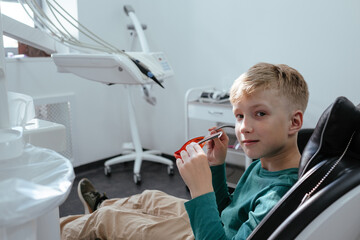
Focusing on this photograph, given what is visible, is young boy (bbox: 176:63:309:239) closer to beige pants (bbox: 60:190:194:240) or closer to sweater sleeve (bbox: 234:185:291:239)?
sweater sleeve (bbox: 234:185:291:239)

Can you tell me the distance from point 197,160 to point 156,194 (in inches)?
32.0

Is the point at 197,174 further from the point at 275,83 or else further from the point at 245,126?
the point at 275,83

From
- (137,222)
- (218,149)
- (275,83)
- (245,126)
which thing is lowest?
(137,222)

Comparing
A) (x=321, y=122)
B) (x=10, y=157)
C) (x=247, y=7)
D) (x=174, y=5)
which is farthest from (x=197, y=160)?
(x=174, y=5)

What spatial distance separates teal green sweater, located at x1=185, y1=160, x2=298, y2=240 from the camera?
0.89 m

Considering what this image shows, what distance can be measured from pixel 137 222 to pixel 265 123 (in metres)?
0.71

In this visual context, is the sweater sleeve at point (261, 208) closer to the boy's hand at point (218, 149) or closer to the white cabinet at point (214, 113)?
the boy's hand at point (218, 149)

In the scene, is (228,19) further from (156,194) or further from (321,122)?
(321,122)

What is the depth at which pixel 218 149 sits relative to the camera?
3.83 feet

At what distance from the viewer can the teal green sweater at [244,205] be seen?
0.89 metres

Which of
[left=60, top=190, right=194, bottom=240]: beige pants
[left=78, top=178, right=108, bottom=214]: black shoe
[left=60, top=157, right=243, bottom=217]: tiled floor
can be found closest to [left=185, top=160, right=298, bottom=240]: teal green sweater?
[left=60, top=190, right=194, bottom=240]: beige pants

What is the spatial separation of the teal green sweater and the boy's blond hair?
195mm

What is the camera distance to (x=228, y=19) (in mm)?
2818

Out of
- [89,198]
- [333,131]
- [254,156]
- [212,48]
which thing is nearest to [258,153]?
[254,156]
